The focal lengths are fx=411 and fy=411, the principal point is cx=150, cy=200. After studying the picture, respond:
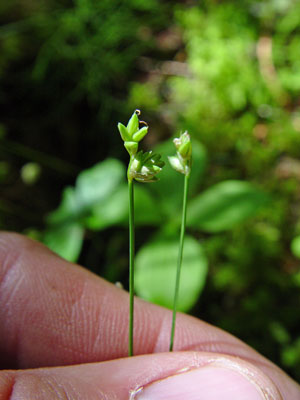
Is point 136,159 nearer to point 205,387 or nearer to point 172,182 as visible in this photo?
point 205,387

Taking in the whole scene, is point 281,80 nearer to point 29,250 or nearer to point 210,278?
point 210,278

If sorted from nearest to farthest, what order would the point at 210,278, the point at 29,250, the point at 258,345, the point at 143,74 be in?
1. the point at 29,250
2. the point at 258,345
3. the point at 210,278
4. the point at 143,74

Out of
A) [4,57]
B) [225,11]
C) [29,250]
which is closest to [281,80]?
[225,11]

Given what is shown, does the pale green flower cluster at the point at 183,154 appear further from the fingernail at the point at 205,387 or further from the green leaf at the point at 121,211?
the green leaf at the point at 121,211

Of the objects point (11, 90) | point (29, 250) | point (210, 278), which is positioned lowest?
point (210, 278)

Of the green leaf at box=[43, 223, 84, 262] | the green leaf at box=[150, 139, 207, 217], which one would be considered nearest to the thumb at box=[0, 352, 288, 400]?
the green leaf at box=[43, 223, 84, 262]

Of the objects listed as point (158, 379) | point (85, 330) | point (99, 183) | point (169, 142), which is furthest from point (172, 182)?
point (158, 379)

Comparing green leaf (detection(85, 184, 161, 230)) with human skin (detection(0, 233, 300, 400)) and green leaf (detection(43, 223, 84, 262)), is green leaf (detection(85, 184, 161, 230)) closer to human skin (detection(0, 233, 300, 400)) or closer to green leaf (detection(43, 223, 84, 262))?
green leaf (detection(43, 223, 84, 262))
